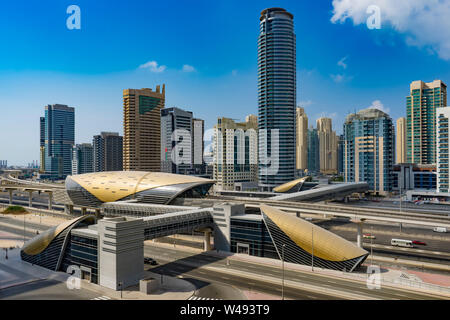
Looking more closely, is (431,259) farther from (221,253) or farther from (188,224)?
(188,224)

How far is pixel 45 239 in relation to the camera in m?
62.8

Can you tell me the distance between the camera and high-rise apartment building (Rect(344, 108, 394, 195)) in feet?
581

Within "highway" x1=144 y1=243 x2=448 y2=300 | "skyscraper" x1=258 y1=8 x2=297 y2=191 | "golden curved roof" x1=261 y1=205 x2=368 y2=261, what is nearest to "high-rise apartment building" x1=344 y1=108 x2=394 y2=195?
"skyscraper" x1=258 y1=8 x2=297 y2=191

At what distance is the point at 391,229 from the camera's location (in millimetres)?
95875

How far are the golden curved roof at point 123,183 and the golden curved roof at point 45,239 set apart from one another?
146ft

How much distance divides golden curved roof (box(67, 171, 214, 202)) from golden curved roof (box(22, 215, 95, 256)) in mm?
44545

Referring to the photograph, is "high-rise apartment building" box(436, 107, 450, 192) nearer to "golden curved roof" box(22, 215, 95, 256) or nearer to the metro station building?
the metro station building

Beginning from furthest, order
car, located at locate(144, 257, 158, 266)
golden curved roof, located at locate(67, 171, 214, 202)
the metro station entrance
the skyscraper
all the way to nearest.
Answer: the skyscraper, golden curved roof, located at locate(67, 171, 214, 202), the metro station entrance, car, located at locate(144, 257, 158, 266)

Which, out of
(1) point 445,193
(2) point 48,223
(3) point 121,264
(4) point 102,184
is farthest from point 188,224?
(1) point 445,193

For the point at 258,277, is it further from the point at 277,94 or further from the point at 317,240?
the point at 277,94

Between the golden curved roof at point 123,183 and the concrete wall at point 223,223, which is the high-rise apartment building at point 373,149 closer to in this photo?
the golden curved roof at point 123,183

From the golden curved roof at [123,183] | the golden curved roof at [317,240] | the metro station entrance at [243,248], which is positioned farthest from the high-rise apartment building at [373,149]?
the metro station entrance at [243,248]

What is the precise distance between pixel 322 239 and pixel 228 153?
142 metres

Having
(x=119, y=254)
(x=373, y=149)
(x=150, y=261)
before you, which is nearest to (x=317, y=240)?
(x=150, y=261)
